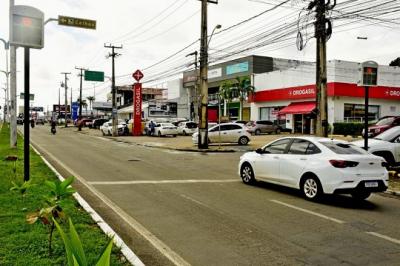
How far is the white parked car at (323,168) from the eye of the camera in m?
9.14

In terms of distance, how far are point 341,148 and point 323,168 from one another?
0.87 m

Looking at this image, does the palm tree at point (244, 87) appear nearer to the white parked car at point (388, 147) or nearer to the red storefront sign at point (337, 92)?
the red storefront sign at point (337, 92)

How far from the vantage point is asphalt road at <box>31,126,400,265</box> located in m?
5.71

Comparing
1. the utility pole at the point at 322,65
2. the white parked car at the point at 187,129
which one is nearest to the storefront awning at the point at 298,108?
the white parked car at the point at 187,129

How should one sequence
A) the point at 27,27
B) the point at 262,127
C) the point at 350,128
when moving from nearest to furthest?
the point at 27,27
the point at 350,128
the point at 262,127

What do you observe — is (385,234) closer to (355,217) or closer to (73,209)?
(355,217)

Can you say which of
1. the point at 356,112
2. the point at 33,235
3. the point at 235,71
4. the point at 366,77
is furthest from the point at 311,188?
the point at 235,71

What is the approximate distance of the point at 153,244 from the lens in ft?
20.2

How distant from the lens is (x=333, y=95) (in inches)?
1634

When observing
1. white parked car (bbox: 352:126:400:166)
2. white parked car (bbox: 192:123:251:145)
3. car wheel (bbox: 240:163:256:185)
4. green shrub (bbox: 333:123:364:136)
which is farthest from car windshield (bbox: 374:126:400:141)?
green shrub (bbox: 333:123:364:136)

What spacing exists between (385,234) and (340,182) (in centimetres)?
220

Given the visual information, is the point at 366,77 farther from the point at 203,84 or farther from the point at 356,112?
the point at 356,112

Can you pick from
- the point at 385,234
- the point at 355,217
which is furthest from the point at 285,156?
the point at 385,234

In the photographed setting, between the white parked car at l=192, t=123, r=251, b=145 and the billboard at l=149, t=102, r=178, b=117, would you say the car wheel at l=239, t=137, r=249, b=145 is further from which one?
the billboard at l=149, t=102, r=178, b=117
